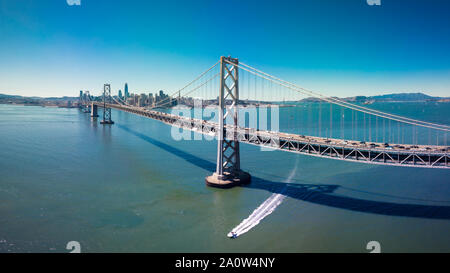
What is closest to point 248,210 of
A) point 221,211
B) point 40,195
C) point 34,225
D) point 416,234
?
point 221,211

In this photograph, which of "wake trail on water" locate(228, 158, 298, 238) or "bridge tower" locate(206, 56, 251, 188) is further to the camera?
"bridge tower" locate(206, 56, 251, 188)

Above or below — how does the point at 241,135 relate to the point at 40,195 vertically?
above

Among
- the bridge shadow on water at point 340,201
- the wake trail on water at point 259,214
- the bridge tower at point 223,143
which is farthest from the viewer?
the bridge tower at point 223,143

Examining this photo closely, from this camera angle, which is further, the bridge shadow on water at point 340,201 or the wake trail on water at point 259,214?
the bridge shadow on water at point 340,201

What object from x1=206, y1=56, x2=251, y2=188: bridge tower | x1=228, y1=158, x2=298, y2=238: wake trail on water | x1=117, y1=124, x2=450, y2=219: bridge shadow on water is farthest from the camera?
x1=206, y1=56, x2=251, y2=188: bridge tower

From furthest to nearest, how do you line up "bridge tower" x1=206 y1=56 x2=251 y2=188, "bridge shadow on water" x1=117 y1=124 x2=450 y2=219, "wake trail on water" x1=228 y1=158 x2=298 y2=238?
"bridge tower" x1=206 y1=56 x2=251 y2=188, "bridge shadow on water" x1=117 y1=124 x2=450 y2=219, "wake trail on water" x1=228 y1=158 x2=298 y2=238

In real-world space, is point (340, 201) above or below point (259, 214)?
above

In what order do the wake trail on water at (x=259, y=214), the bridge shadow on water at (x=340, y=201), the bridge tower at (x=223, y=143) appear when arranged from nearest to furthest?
the wake trail on water at (x=259, y=214), the bridge shadow on water at (x=340, y=201), the bridge tower at (x=223, y=143)
